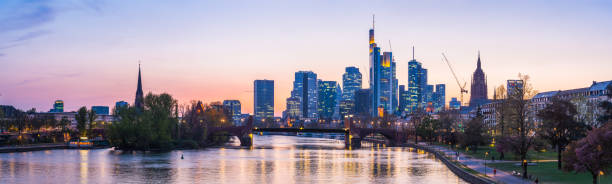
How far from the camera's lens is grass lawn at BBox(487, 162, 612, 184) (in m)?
58.8

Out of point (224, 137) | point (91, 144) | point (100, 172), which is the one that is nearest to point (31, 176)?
point (100, 172)

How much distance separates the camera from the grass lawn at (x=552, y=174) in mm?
58750

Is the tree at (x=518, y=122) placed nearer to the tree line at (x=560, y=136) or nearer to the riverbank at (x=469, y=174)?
the tree line at (x=560, y=136)

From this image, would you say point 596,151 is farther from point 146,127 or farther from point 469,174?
point 146,127

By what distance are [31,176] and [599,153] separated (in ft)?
240

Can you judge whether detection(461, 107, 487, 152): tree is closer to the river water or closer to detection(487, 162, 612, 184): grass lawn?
the river water

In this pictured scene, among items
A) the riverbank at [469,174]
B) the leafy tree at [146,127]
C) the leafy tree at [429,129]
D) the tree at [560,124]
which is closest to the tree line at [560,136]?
the tree at [560,124]

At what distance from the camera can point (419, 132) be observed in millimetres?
181750

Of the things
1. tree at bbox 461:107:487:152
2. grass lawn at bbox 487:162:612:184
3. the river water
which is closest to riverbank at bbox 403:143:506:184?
the river water

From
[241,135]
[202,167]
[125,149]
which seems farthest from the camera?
[241,135]

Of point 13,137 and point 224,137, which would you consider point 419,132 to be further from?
point 13,137

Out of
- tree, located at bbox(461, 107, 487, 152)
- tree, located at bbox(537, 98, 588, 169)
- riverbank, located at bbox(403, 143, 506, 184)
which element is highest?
tree, located at bbox(537, 98, 588, 169)

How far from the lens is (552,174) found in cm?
6575

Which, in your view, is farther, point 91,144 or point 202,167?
point 91,144
